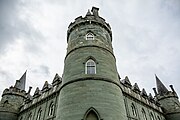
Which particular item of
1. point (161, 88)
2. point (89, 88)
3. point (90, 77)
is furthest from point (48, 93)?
point (161, 88)

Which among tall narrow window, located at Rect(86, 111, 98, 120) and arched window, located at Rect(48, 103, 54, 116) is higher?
arched window, located at Rect(48, 103, 54, 116)

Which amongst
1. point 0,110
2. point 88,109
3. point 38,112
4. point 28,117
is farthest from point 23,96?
point 88,109

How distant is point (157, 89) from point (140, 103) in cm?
1533

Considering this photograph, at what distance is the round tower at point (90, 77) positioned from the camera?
1171cm

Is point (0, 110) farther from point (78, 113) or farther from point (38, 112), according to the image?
point (78, 113)

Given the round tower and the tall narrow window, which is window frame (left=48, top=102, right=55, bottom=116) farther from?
the tall narrow window

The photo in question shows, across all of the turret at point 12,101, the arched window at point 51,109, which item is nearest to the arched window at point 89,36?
the arched window at point 51,109

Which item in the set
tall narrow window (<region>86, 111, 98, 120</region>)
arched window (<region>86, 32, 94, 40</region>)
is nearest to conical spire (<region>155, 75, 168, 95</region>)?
arched window (<region>86, 32, 94, 40</region>)

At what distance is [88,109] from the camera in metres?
11.5

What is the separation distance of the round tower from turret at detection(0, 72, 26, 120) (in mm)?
18611

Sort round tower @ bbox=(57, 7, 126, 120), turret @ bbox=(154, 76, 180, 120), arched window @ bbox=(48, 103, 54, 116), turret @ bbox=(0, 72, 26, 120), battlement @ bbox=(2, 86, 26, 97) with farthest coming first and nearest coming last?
battlement @ bbox=(2, 86, 26, 97)
turret @ bbox=(154, 76, 180, 120)
turret @ bbox=(0, 72, 26, 120)
arched window @ bbox=(48, 103, 54, 116)
round tower @ bbox=(57, 7, 126, 120)

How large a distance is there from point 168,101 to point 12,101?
30.3 m

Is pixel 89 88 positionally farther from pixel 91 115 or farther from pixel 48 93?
pixel 48 93

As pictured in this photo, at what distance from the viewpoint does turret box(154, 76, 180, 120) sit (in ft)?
95.6
